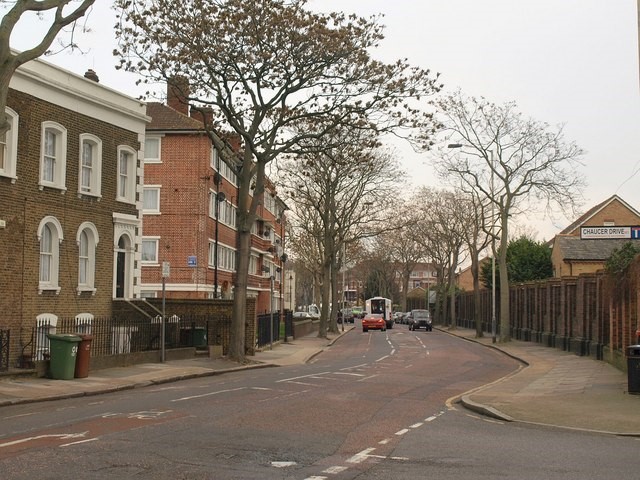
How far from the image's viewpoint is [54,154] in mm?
24703

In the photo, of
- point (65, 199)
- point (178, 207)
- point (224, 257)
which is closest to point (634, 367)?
point (65, 199)

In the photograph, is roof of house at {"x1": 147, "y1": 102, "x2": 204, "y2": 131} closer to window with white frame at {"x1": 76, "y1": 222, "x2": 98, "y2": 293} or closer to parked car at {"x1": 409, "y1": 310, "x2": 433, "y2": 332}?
window with white frame at {"x1": 76, "y1": 222, "x2": 98, "y2": 293}

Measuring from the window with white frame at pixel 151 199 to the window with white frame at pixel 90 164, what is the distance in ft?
52.9

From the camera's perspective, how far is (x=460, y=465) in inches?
369

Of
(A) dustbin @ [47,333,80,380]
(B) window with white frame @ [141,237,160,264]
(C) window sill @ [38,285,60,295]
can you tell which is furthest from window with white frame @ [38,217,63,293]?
(B) window with white frame @ [141,237,160,264]

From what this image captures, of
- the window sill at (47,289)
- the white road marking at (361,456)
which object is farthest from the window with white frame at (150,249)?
the white road marking at (361,456)

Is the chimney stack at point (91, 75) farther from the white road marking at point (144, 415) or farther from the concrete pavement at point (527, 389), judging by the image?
the white road marking at point (144, 415)

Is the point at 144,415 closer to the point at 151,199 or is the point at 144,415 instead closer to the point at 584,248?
the point at 151,199

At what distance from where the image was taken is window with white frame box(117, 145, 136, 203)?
28.3 m

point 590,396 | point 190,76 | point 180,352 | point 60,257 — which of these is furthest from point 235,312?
point 590,396

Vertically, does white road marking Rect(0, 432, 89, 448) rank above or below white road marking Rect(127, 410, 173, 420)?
above

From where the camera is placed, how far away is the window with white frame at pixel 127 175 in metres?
28.3

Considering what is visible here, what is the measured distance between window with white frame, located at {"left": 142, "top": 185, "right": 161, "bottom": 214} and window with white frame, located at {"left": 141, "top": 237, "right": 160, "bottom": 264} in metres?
1.57

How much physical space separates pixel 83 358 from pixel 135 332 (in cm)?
583
